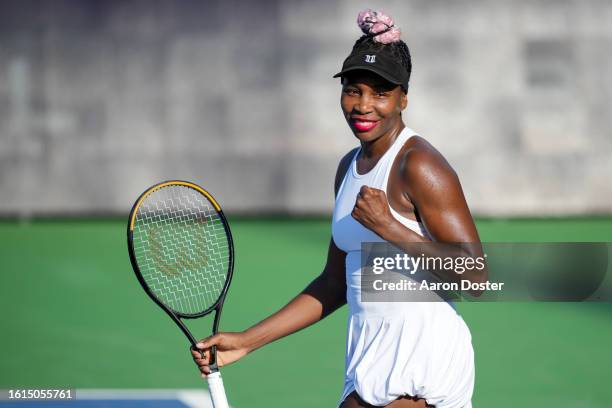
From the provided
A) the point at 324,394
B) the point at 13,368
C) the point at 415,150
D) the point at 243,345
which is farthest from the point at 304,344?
the point at 415,150

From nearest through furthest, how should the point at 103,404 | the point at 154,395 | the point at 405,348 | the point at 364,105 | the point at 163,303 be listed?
the point at 405,348, the point at 364,105, the point at 163,303, the point at 103,404, the point at 154,395

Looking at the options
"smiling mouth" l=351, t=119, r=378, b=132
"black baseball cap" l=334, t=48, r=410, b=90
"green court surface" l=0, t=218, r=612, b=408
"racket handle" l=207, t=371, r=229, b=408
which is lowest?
"green court surface" l=0, t=218, r=612, b=408

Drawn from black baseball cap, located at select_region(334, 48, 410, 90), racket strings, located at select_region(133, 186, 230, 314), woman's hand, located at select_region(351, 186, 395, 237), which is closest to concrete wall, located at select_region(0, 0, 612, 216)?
racket strings, located at select_region(133, 186, 230, 314)

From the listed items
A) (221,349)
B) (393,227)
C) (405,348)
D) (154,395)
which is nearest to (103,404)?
(154,395)

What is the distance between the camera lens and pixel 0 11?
11.7 meters

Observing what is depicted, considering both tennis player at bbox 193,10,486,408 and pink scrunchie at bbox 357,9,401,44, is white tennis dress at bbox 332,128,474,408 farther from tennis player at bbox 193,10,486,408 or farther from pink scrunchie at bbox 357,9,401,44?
pink scrunchie at bbox 357,9,401,44

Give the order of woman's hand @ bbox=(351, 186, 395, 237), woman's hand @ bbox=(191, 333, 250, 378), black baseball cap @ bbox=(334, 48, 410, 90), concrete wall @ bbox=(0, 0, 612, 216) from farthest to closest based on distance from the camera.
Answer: concrete wall @ bbox=(0, 0, 612, 216), woman's hand @ bbox=(191, 333, 250, 378), black baseball cap @ bbox=(334, 48, 410, 90), woman's hand @ bbox=(351, 186, 395, 237)

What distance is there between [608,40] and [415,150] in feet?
30.6

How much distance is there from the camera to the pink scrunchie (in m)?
2.93

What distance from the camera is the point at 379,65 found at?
9.35ft

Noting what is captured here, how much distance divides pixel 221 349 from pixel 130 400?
84.7 inches

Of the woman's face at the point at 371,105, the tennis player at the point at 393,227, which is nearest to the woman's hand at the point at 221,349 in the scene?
the tennis player at the point at 393,227

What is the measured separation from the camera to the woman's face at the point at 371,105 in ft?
9.50

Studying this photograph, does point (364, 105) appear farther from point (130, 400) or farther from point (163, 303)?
point (130, 400)
